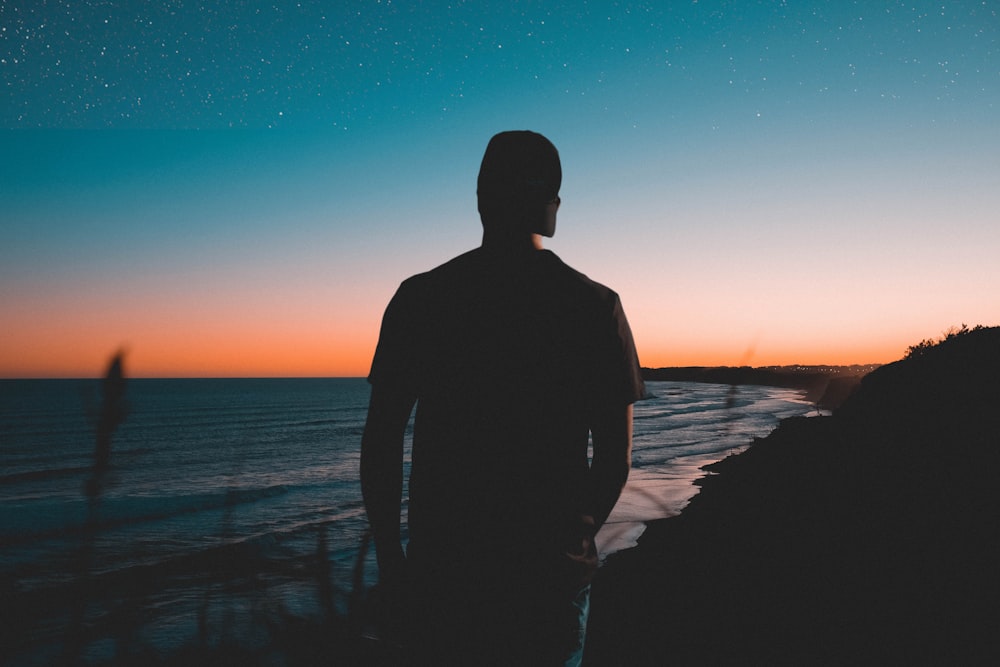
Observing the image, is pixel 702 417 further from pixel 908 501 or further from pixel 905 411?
pixel 908 501

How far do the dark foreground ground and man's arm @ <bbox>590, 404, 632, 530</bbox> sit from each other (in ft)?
17.7

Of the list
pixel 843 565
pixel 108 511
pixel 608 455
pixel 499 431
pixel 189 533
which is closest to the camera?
pixel 499 431

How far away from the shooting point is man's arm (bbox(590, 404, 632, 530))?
59.0 inches

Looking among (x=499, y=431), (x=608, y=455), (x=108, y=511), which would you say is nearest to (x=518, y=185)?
(x=499, y=431)

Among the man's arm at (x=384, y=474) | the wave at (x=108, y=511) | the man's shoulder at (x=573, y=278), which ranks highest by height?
the man's shoulder at (x=573, y=278)

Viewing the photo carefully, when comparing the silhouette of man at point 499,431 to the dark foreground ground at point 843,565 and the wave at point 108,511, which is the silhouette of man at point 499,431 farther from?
the wave at point 108,511

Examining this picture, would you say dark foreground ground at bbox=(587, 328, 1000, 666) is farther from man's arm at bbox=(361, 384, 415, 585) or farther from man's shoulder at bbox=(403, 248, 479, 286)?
man's shoulder at bbox=(403, 248, 479, 286)

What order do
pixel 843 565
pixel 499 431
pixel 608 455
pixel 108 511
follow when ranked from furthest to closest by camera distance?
pixel 108 511 < pixel 843 565 < pixel 608 455 < pixel 499 431

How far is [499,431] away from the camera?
1.42m

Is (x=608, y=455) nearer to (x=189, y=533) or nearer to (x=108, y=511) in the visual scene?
(x=189, y=533)

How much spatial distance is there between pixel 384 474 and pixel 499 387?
379 millimetres

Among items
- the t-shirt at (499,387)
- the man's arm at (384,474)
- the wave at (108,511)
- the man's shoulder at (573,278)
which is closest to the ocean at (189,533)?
the wave at (108,511)

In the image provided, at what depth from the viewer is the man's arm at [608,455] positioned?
1.50 metres

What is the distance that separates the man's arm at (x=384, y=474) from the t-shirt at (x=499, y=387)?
0.05m
